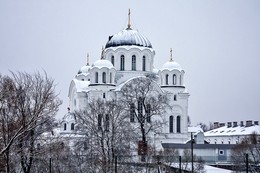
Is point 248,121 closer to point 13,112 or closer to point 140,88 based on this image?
point 140,88

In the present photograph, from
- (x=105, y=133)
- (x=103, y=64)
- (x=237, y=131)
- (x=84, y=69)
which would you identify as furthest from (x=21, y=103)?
(x=237, y=131)

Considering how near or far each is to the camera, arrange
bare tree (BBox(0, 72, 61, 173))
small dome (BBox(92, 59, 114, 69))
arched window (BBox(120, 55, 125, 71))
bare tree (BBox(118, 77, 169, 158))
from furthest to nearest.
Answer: arched window (BBox(120, 55, 125, 71)), small dome (BBox(92, 59, 114, 69)), bare tree (BBox(118, 77, 169, 158)), bare tree (BBox(0, 72, 61, 173))

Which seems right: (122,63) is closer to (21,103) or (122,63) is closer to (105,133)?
(105,133)

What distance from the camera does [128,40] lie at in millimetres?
50094

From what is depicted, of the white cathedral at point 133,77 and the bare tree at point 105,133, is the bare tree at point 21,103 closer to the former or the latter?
the bare tree at point 105,133

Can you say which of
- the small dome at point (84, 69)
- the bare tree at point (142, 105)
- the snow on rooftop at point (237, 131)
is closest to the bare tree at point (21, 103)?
the bare tree at point (142, 105)

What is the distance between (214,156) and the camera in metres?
43.6

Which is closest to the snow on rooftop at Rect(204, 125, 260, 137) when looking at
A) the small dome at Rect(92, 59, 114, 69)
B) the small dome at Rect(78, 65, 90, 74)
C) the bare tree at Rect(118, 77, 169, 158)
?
the small dome at Rect(78, 65, 90, 74)

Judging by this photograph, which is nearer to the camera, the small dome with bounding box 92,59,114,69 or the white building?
the small dome with bounding box 92,59,114,69

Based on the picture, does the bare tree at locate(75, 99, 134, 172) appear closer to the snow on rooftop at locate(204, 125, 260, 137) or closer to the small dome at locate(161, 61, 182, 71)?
the small dome at locate(161, 61, 182, 71)

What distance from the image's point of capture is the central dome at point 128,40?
49.9 meters

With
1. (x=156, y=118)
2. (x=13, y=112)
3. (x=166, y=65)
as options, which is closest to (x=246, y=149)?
(x=156, y=118)

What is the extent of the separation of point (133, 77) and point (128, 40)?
467cm

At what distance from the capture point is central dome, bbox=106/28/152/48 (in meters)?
49.9
